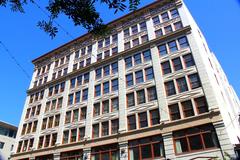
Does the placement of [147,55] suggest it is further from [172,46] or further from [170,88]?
[170,88]

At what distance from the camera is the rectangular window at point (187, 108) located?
22386mm

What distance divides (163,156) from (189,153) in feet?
9.07

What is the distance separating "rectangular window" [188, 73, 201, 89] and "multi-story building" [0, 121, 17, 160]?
4171 cm

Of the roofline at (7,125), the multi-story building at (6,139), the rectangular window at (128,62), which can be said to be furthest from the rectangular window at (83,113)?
the roofline at (7,125)

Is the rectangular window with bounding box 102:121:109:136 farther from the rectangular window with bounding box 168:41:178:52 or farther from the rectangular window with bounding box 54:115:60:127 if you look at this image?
the rectangular window with bounding box 168:41:178:52

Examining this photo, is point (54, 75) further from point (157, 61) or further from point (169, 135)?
point (169, 135)

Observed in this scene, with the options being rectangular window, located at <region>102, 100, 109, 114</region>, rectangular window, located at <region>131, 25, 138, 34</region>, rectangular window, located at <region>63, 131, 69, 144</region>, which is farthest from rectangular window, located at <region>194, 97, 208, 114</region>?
rectangular window, located at <region>63, 131, 69, 144</region>

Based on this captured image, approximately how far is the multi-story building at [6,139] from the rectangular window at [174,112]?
38.8m

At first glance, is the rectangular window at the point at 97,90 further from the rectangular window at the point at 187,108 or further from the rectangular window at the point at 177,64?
the rectangular window at the point at 187,108

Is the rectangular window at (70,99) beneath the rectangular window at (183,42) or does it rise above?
beneath

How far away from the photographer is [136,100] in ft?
87.8

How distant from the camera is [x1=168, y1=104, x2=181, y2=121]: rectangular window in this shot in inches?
906

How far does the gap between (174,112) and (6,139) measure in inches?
1637

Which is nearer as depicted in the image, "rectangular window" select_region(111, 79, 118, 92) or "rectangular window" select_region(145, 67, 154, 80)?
"rectangular window" select_region(145, 67, 154, 80)
